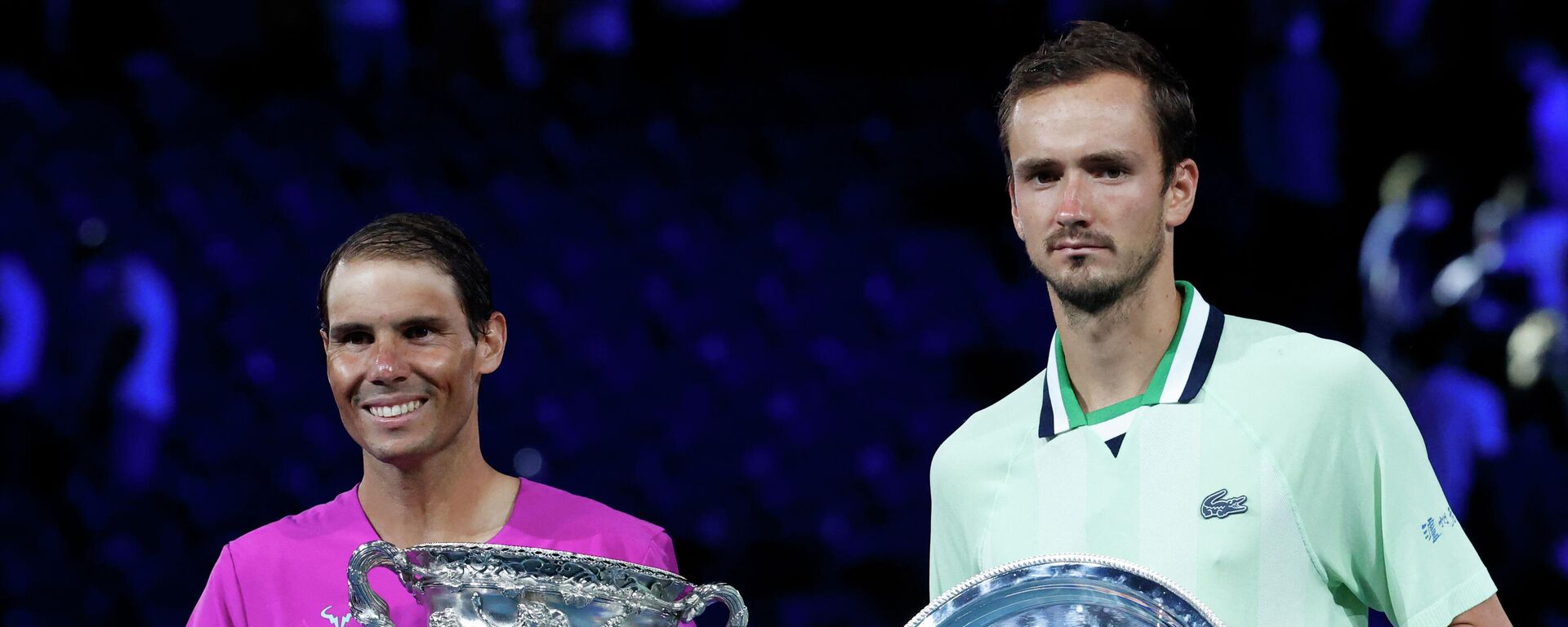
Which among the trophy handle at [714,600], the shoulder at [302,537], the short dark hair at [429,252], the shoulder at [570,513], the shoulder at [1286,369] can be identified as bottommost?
the trophy handle at [714,600]

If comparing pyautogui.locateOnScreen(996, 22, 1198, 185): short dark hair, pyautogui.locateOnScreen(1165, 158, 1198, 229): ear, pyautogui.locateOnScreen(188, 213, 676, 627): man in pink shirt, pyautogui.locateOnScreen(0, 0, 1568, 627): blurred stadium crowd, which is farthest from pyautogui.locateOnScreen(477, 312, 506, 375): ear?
pyautogui.locateOnScreen(0, 0, 1568, 627): blurred stadium crowd

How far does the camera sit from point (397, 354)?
184 cm

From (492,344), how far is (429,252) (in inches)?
5.8

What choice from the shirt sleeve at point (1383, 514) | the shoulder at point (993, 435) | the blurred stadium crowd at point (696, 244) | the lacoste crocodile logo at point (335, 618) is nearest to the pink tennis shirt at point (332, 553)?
the lacoste crocodile logo at point (335, 618)

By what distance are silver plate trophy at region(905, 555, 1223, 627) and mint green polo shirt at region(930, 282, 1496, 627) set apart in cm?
17

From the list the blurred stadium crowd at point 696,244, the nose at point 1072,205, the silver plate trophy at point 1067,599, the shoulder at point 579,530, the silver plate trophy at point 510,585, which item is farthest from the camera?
the blurred stadium crowd at point 696,244

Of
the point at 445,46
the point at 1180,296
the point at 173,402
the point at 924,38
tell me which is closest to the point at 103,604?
the point at 173,402

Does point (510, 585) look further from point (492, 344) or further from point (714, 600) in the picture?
point (492, 344)

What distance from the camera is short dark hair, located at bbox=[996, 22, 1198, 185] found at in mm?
1776

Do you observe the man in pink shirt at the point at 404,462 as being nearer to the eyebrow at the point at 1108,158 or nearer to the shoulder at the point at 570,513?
the shoulder at the point at 570,513

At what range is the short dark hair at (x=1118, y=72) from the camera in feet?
5.83

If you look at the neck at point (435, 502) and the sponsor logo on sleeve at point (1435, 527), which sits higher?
the neck at point (435, 502)

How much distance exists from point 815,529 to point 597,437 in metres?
0.49

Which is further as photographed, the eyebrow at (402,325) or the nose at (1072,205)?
the eyebrow at (402,325)
